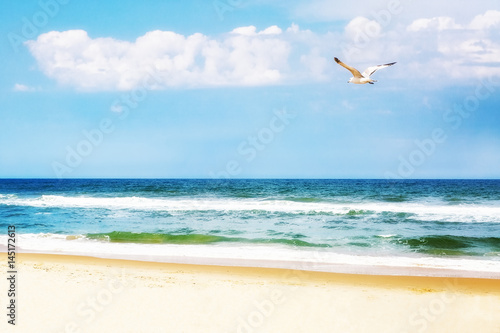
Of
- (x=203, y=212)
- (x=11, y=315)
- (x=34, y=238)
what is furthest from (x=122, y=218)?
(x=11, y=315)

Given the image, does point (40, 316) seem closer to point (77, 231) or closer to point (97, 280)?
point (97, 280)

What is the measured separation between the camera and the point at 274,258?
1046 cm

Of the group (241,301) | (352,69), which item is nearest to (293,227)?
(352,69)

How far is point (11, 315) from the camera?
5.90 meters

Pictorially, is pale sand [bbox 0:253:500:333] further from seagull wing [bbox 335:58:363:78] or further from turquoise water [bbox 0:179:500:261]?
seagull wing [bbox 335:58:363:78]

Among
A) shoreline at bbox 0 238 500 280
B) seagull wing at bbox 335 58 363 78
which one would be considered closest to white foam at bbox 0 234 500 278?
shoreline at bbox 0 238 500 280

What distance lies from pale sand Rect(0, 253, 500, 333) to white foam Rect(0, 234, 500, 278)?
32.3 inches

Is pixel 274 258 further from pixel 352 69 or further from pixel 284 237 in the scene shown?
Result: pixel 352 69

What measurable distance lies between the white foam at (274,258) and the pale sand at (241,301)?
2.69ft

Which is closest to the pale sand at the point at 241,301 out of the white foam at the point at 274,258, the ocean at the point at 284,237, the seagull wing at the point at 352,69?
the white foam at the point at 274,258

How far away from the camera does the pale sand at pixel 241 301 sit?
5.74 m

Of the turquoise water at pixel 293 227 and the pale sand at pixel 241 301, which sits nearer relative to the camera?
the pale sand at pixel 241 301

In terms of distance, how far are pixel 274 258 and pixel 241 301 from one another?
3.79 meters

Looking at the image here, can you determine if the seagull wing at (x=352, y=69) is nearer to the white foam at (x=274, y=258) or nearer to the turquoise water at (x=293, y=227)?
the white foam at (x=274, y=258)
